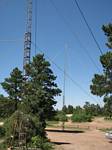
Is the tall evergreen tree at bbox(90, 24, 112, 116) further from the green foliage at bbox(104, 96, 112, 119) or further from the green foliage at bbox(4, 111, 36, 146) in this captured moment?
the green foliage at bbox(4, 111, 36, 146)

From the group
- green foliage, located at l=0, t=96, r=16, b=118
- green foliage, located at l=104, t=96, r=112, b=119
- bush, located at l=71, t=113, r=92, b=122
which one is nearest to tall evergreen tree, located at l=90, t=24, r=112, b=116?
green foliage, located at l=104, t=96, r=112, b=119

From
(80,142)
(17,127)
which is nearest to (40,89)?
(80,142)

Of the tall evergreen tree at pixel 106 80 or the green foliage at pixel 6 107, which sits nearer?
the tall evergreen tree at pixel 106 80

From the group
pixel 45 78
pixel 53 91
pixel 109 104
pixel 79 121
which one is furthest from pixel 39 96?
pixel 79 121

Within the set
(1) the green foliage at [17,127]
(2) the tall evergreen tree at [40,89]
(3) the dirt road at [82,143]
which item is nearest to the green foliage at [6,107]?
(2) the tall evergreen tree at [40,89]

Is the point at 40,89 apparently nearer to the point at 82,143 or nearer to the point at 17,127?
the point at 82,143

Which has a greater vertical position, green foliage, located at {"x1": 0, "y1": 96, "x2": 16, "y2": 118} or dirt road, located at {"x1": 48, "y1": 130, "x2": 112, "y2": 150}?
green foliage, located at {"x1": 0, "y1": 96, "x2": 16, "y2": 118}

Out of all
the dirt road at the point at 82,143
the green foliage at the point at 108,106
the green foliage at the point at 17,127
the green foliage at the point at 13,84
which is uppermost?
the green foliage at the point at 13,84

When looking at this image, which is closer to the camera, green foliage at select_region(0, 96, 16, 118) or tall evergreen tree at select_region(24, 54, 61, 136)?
tall evergreen tree at select_region(24, 54, 61, 136)

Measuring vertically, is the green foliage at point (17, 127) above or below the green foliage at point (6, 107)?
below

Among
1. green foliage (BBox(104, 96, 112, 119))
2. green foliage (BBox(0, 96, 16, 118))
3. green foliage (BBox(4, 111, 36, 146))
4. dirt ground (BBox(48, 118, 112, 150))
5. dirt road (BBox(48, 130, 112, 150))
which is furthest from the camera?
green foliage (BBox(0, 96, 16, 118))

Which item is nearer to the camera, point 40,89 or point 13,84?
point 40,89

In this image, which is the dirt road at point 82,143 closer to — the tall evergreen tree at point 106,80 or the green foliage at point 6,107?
the tall evergreen tree at point 106,80

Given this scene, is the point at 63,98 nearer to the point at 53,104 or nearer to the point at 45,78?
the point at 53,104
